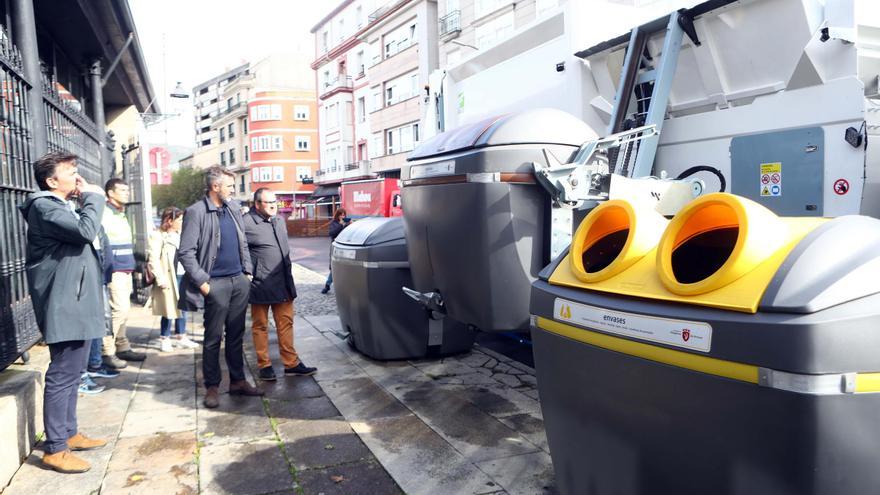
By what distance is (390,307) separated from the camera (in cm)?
537

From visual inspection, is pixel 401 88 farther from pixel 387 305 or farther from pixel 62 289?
pixel 62 289

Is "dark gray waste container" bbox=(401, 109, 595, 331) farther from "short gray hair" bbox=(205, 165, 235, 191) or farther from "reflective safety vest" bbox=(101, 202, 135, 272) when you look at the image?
"reflective safety vest" bbox=(101, 202, 135, 272)

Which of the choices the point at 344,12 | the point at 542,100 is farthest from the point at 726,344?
the point at 344,12

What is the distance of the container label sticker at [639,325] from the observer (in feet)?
5.41

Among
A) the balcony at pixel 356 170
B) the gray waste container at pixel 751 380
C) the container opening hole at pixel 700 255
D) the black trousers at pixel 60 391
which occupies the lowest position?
the black trousers at pixel 60 391

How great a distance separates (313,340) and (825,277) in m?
5.59

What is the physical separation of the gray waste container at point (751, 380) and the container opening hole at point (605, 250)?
1.17ft

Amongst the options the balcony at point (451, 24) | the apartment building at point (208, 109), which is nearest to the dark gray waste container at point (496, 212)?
the balcony at point (451, 24)

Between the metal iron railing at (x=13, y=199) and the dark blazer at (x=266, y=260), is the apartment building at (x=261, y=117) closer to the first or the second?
the dark blazer at (x=266, y=260)

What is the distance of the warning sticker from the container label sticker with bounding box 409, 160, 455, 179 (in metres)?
1.84

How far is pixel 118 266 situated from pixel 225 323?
139cm

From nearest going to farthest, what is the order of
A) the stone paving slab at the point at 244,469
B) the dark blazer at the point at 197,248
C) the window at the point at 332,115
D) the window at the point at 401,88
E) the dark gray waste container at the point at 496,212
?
1. the stone paving slab at the point at 244,469
2. the dark gray waste container at the point at 496,212
3. the dark blazer at the point at 197,248
4. the window at the point at 401,88
5. the window at the point at 332,115

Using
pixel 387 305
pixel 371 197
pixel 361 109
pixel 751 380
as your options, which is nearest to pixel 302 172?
pixel 361 109

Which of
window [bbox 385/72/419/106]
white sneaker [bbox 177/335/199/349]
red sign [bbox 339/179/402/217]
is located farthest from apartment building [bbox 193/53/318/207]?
white sneaker [bbox 177/335/199/349]
